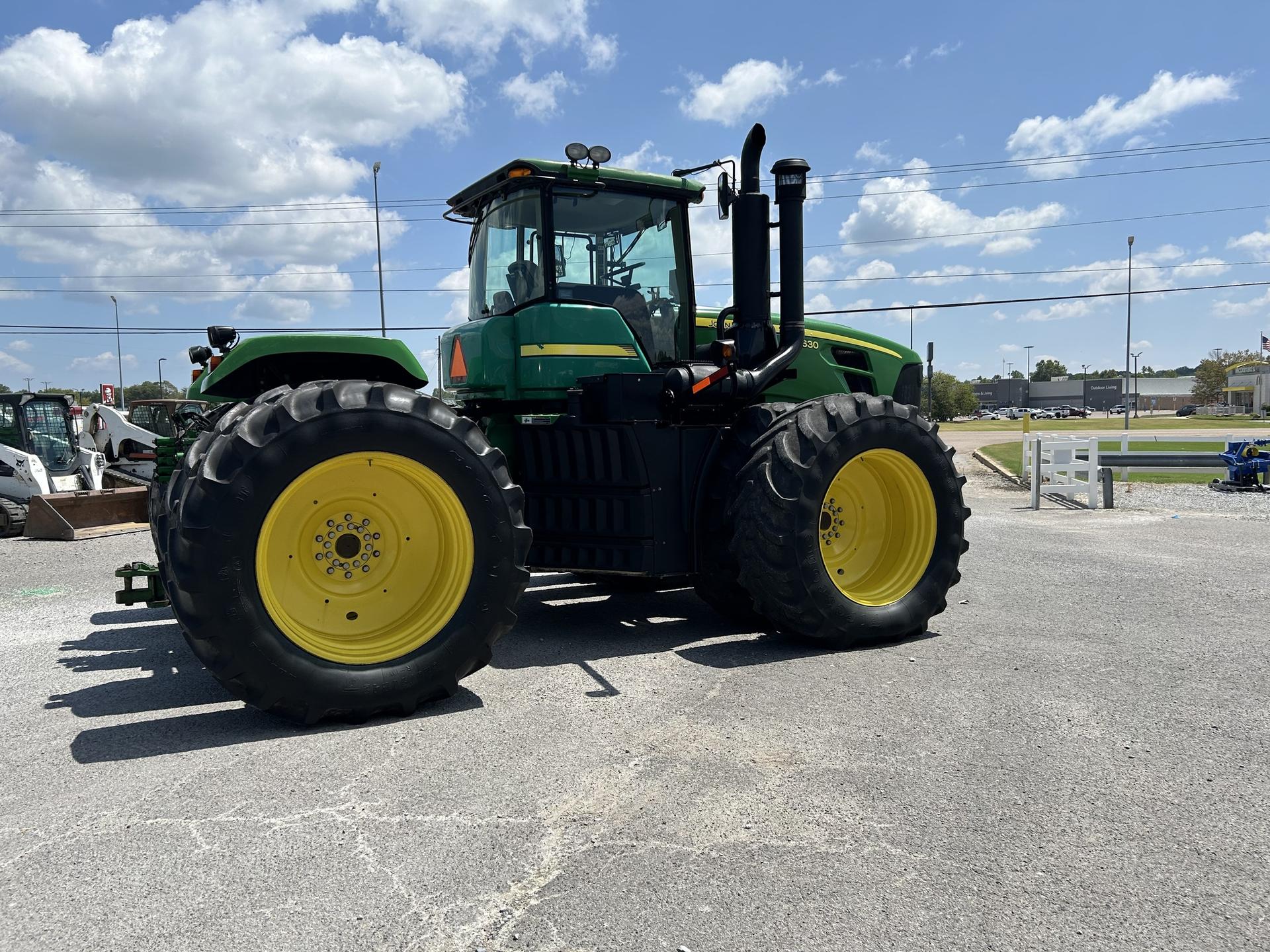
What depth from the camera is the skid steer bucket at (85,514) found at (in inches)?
482

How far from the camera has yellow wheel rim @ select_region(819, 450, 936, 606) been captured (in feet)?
20.3

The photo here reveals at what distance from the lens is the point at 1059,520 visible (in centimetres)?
1243

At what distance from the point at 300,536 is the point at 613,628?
102 inches

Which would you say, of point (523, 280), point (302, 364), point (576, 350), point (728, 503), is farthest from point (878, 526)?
point (302, 364)

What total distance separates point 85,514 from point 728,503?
10.4 meters

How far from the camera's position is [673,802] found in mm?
3457

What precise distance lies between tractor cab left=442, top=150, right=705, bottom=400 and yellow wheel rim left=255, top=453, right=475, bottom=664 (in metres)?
1.48

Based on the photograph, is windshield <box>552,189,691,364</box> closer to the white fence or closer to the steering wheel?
the steering wheel

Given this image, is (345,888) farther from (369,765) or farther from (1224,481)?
(1224,481)

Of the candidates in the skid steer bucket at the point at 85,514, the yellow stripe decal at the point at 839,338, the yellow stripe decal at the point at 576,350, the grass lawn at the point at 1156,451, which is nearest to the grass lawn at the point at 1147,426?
the grass lawn at the point at 1156,451

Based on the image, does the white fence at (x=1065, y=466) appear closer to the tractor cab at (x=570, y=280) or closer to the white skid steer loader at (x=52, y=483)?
the tractor cab at (x=570, y=280)

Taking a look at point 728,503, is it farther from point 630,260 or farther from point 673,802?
point 673,802

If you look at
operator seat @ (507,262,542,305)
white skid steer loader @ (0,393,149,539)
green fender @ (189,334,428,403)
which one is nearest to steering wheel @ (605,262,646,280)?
operator seat @ (507,262,542,305)

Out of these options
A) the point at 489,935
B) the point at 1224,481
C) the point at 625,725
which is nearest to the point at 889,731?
the point at 625,725
